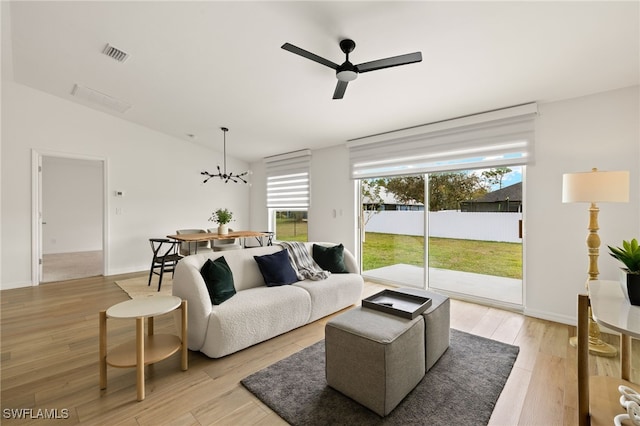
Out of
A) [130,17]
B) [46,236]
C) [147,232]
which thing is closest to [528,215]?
[130,17]

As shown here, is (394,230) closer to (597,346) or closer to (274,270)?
(274,270)

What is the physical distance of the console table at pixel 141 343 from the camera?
1.89 m

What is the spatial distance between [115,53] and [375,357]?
4088 mm

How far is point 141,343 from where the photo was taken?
74.5 inches

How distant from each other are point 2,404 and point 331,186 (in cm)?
460

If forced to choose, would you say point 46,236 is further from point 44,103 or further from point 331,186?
point 331,186

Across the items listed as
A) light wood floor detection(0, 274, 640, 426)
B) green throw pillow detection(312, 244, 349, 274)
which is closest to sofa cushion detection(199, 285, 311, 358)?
light wood floor detection(0, 274, 640, 426)

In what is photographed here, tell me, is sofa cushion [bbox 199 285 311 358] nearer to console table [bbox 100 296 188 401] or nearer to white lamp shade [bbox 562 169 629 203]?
console table [bbox 100 296 188 401]

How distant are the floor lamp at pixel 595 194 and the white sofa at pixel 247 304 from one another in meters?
2.30

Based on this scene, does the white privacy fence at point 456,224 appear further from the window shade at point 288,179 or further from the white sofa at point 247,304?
the window shade at point 288,179

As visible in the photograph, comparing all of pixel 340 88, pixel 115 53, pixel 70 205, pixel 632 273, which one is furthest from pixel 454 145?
pixel 70 205

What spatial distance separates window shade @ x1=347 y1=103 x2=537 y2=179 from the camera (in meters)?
3.30

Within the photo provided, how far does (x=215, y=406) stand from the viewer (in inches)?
72.6

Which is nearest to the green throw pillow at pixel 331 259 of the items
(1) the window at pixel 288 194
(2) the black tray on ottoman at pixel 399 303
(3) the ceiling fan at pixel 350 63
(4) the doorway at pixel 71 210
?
(2) the black tray on ottoman at pixel 399 303
